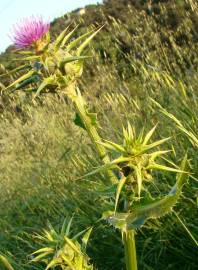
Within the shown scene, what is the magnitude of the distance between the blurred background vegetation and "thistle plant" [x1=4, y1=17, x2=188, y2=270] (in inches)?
9.2

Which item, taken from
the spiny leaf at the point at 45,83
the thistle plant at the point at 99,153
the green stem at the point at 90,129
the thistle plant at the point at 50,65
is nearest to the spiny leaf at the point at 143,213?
the thistle plant at the point at 99,153

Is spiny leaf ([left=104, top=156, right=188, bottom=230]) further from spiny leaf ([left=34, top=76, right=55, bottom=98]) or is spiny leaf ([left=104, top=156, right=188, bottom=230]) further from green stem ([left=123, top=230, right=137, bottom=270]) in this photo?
spiny leaf ([left=34, top=76, right=55, bottom=98])

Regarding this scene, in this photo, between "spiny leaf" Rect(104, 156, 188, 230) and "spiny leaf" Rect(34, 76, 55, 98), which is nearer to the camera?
"spiny leaf" Rect(104, 156, 188, 230)

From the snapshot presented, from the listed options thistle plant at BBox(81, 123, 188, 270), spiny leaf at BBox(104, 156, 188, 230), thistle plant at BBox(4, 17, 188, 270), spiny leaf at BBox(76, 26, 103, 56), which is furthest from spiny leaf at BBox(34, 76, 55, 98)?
spiny leaf at BBox(104, 156, 188, 230)

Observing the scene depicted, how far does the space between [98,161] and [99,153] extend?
2.11 metres

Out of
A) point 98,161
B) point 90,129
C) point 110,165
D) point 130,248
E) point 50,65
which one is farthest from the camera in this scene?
point 98,161

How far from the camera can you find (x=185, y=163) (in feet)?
5.17

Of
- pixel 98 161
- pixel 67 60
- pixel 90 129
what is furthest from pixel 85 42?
pixel 98 161

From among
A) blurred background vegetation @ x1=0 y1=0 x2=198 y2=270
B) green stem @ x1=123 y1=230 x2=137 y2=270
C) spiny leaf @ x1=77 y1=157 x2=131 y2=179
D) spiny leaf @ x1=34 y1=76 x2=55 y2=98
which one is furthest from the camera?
blurred background vegetation @ x1=0 y1=0 x2=198 y2=270

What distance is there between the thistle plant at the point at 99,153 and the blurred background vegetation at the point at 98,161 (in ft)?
0.76

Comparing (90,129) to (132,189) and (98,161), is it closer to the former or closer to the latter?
(132,189)

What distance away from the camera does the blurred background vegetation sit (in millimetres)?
2900

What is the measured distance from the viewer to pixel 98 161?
12.3ft

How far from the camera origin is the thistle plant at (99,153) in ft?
4.93
